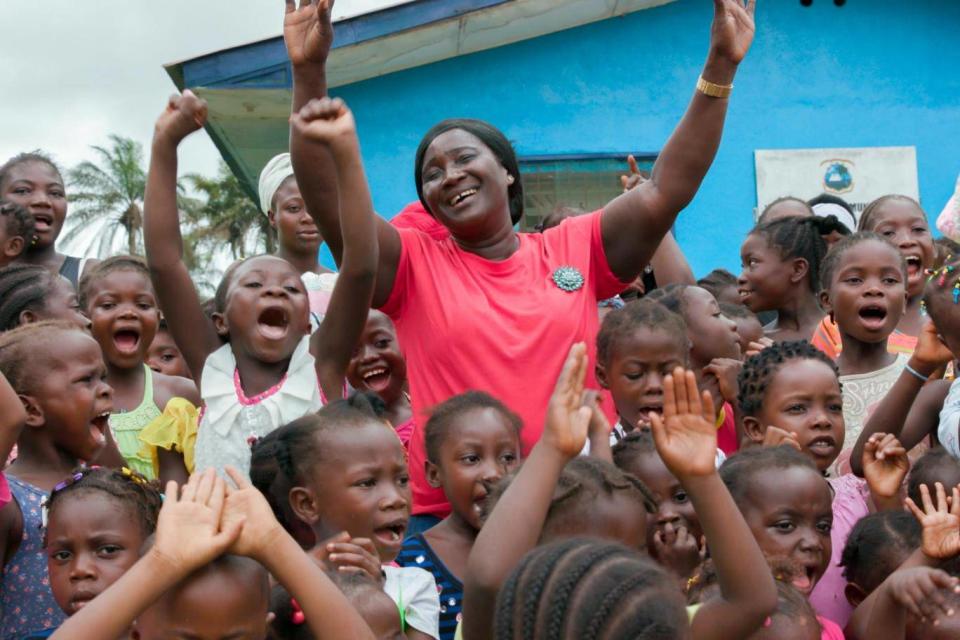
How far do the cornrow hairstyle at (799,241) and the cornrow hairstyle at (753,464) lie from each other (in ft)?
7.09

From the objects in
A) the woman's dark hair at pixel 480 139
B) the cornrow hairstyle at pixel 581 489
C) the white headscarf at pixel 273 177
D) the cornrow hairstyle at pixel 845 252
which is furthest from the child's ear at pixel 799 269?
the cornrow hairstyle at pixel 581 489

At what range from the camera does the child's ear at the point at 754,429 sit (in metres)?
4.14

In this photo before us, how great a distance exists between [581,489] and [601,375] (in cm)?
136

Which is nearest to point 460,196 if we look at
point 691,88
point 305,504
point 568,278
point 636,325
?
point 568,278

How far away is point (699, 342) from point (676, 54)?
5957mm

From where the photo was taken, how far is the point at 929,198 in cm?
1004

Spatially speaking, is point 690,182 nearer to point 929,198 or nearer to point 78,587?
point 78,587

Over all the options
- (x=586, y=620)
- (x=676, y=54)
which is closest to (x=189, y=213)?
(x=676, y=54)

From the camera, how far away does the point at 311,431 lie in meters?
3.51

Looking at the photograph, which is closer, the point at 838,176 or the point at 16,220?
the point at 16,220

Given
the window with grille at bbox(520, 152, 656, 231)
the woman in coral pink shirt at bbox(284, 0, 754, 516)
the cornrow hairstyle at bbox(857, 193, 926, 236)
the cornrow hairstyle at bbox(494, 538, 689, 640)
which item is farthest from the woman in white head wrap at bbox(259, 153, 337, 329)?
the window with grille at bbox(520, 152, 656, 231)

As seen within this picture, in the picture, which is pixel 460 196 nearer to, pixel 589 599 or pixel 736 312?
pixel 736 312

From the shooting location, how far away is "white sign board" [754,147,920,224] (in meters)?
9.98

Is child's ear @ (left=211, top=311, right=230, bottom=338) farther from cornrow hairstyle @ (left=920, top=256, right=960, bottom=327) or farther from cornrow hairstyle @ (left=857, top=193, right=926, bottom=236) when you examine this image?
cornrow hairstyle @ (left=857, top=193, right=926, bottom=236)
